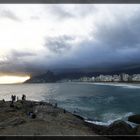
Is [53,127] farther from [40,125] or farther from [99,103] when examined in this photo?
[99,103]

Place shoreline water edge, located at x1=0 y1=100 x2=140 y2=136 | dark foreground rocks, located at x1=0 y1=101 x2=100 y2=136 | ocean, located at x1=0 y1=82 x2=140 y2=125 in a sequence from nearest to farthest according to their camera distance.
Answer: dark foreground rocks, located at x1=0 y1=101 x2=100 y2=136 → shoreline water edge, located at x1=0 y1=100 x2=140 y2=136 → ocean, located at x1=0 y1=82 x2=140 y2=125

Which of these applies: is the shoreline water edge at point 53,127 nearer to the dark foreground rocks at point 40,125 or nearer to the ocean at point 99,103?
the dark foreground rocks at point 40,125

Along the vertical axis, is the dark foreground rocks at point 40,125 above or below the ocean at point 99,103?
above

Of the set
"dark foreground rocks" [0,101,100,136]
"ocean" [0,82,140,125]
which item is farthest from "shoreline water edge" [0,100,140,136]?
"ocean" [0,82,140,125]

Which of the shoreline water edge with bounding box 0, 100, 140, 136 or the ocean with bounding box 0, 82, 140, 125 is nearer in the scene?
the shoreline water edge with bounding box 0, 100, 140, 136

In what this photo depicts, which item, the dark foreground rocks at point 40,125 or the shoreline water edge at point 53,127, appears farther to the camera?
the shoreline water edge at point 53,127

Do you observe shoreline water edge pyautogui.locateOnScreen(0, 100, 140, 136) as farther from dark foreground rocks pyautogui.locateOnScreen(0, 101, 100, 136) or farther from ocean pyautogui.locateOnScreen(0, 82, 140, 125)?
ocean pyautogui.locateOnScreen(0, 82, 140, 125)

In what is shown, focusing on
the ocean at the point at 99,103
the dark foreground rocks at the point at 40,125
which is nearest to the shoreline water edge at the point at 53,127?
the dark foreground rocks at the point at 40,125

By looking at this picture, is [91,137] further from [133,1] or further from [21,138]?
[133,1]

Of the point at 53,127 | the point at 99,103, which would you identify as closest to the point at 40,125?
the point at 53,127

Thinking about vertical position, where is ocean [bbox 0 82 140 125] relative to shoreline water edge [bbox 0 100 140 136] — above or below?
below

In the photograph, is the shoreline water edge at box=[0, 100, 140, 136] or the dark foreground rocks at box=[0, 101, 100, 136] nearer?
the dark foreground rocks at box=[0, 101, 100, 136]

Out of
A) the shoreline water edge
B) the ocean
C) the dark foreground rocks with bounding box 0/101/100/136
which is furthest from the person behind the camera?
the ocean
